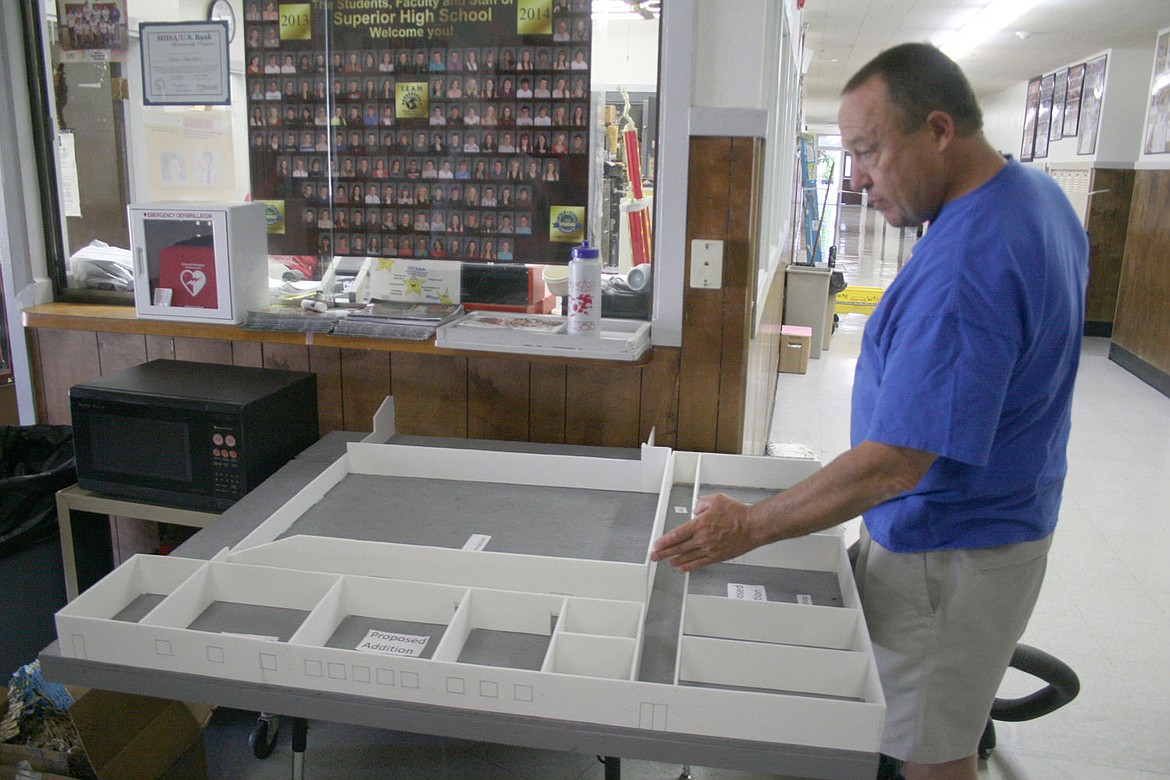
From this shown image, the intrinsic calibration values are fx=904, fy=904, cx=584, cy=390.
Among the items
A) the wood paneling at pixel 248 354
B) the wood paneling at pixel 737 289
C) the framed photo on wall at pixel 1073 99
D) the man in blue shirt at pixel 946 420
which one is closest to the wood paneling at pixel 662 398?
the wood paneling at pixel 737 289

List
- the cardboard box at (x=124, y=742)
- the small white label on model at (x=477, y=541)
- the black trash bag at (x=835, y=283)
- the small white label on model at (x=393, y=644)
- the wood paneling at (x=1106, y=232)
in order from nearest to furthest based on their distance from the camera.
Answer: the small white label on model at (x=393, y=644) → the small white label on model at (x=477, y=541) → the cardboard box at (x=124, y=742) → the black trash bag at (x=835, y=283) → the wood paneling at (x=1106, y=232)

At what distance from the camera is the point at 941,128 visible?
1440 millimetres

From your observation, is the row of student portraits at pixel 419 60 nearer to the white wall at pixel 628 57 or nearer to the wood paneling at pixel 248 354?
the white wall at pixel 628 57

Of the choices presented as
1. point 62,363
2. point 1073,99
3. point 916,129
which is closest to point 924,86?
point 916,129

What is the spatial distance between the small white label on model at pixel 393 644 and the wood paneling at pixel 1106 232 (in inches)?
367

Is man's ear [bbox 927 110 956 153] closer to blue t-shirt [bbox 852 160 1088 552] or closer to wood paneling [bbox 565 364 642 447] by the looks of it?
blue t-shirt [bbox 852 160 1088 552]

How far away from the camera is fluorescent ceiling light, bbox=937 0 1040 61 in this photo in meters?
7.22

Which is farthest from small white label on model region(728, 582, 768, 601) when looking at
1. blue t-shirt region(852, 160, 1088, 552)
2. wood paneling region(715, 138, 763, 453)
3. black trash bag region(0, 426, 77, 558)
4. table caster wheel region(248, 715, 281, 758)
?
black trash bag region(0, 426, 77, 558)

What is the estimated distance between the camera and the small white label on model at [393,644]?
5.10 feet

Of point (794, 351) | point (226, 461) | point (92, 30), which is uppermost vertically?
point (92, 30)

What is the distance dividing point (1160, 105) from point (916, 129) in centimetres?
805

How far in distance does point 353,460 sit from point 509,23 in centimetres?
123

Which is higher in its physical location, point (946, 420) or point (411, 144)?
point (411, 144)

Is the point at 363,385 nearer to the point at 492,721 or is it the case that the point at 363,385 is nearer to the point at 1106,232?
the point at 492,721
